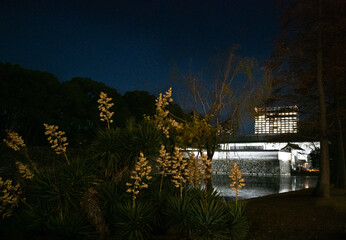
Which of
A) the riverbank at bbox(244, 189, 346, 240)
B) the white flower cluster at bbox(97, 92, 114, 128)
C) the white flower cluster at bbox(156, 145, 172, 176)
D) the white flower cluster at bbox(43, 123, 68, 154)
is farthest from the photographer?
the riverbank at bbox(244, 189, 346, 240)

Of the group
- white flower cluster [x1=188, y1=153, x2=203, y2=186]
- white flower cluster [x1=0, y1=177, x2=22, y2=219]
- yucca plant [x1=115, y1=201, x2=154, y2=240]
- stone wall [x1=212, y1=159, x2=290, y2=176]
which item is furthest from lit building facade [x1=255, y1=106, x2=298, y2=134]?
stone wall [x1=212, y1=159, x2=290, y2=176]

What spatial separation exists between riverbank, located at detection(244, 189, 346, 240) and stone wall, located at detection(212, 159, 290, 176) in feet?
106

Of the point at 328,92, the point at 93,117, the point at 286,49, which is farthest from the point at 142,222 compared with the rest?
the point at 93,117

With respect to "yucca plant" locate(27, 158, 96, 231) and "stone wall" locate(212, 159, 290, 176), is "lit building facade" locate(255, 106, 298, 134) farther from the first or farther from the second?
"stone wall" locate(212, 159, 290, 176)

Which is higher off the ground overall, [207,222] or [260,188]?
[207,222]

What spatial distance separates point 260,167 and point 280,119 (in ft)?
107

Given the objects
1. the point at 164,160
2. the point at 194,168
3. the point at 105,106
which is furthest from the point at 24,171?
the point at 194,168

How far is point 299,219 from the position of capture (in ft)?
22.8

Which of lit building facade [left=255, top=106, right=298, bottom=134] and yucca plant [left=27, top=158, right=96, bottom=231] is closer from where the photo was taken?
yucca plant [left=27, top=158, right=96, bottom=231]

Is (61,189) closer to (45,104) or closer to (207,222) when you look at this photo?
(207,222)

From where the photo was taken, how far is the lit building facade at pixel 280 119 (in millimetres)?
11047

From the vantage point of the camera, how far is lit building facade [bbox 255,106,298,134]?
11.0 meters

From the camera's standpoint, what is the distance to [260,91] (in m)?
9.00

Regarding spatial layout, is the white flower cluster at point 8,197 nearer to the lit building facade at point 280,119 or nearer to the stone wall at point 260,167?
the lit building facade at point 280,119
